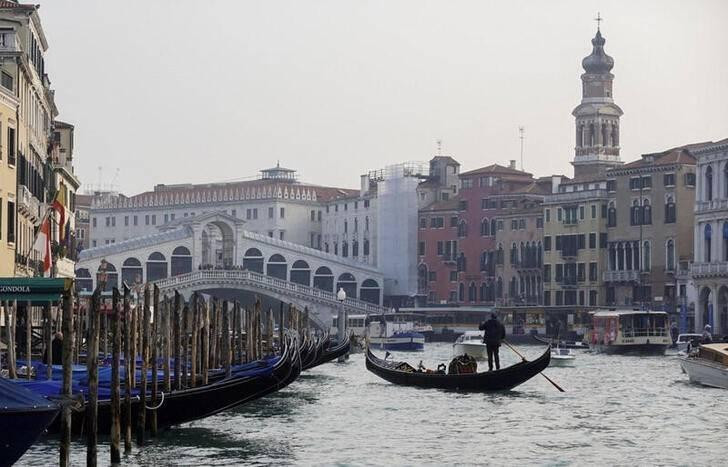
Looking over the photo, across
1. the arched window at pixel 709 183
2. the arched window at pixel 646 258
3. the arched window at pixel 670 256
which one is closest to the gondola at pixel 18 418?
the arched window at pixel 709 183

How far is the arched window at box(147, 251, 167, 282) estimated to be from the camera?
229ft

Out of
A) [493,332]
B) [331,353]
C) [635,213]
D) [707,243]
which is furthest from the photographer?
[635,213]

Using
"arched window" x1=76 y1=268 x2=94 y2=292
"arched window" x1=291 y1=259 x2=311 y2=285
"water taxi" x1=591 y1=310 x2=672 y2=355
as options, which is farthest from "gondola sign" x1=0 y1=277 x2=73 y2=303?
"arched window" x1=291 y1=259 x2=311 y2=285

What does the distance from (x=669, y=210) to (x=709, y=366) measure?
102ft

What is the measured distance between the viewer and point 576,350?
5262 centimetres

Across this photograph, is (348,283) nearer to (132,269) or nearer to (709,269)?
(132,269)

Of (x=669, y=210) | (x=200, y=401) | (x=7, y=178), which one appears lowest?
(x=200, y=401)

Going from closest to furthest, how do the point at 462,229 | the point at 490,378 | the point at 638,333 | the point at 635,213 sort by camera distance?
the point at 490,378 → the point at 638,333 → the point at 635,213 → the point at 462,229

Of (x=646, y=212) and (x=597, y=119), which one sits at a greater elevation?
(x=597, y=119)

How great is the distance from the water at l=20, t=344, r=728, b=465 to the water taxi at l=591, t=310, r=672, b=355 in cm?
1491

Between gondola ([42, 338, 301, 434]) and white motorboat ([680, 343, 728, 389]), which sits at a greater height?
white motorboat ([680, 343, 728, 389])

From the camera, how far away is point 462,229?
236ft

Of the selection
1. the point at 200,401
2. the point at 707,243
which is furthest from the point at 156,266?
the point at 200,401

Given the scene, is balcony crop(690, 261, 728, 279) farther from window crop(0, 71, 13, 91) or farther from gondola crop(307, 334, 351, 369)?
window crop(0, 71, 13, 91)
